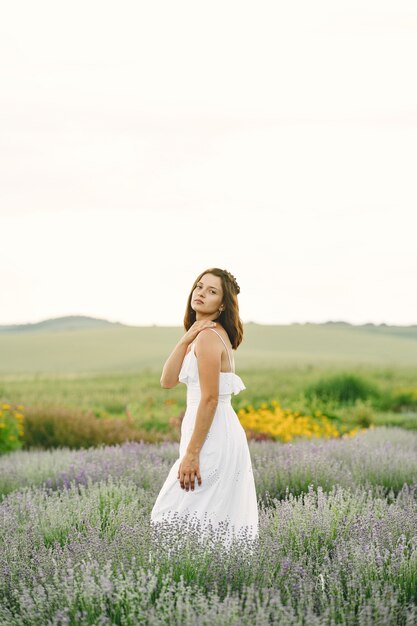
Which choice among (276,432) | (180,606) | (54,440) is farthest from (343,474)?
(54,440)

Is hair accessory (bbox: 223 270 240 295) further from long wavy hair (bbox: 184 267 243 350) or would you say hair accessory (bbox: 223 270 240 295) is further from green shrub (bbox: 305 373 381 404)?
green shrub (bbox: 305 373 381 404)

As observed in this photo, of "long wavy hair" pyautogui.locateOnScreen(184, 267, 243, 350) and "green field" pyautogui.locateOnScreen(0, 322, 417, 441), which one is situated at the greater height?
"long wavy hair" pyautogui.locateOnScreen(184, 267, 243, 350)

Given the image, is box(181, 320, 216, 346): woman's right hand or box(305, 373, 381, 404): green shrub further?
box(305, 373, 381, 404): green shrub

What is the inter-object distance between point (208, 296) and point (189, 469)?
3.23 ft

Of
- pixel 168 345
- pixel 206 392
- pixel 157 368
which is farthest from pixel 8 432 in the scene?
pixel 168 345

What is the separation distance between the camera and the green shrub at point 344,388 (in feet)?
56.2

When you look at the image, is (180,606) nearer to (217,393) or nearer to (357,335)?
(217,393)

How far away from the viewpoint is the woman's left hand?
14.5 feet

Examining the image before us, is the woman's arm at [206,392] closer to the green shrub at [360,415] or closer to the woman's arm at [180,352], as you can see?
the woman's arm at [180,352]

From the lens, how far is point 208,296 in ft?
15.4

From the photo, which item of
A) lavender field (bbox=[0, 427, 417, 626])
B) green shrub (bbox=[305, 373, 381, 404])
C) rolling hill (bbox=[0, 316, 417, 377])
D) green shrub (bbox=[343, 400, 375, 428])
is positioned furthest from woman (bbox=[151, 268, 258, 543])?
rolling hill (bbox=[0, 316, 417, 377])

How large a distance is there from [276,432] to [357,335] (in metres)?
24.3

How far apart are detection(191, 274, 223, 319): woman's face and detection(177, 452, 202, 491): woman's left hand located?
2.72ft

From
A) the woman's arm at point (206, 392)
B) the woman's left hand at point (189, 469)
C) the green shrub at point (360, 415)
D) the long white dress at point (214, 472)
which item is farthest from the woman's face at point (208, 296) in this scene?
the green shrub at point (360, 415)
